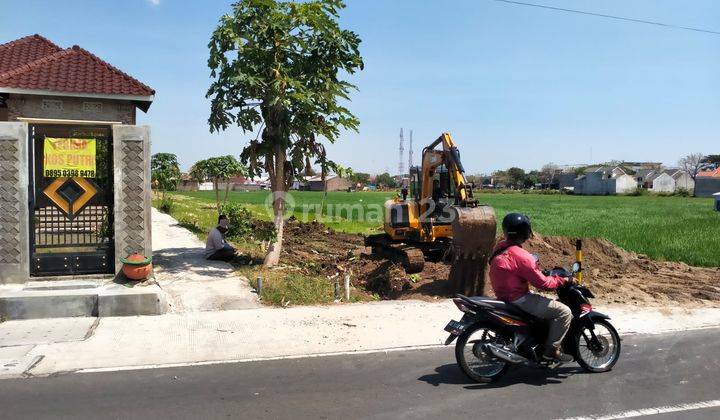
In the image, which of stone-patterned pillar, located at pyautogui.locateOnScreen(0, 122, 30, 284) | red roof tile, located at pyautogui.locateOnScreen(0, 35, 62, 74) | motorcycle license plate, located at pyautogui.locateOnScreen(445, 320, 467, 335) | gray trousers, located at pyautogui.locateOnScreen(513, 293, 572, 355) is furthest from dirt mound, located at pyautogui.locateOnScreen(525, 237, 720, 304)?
red roof tile, located at pyautogui.locateOnScreen(0, 35, 62, 74)

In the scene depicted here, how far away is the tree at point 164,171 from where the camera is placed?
2948cm

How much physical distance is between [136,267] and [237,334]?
272 centimetres

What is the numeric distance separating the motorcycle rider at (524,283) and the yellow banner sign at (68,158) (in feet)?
23.5

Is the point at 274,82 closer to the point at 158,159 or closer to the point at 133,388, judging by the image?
the point at 133,388

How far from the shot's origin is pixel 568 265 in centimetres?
1336

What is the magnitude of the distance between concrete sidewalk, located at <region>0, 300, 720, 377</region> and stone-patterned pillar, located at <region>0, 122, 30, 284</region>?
139 cm

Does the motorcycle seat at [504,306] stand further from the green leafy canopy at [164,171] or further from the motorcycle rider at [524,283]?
the green leafy canopy at [164,171]

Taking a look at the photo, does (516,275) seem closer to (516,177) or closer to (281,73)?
(281,73)

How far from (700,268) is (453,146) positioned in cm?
687

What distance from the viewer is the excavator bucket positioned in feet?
32.7

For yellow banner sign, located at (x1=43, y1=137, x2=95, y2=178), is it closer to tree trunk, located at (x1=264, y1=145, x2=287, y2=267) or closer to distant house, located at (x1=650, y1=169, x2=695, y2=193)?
tree trunk, located at (x1=264, y1=145, x2=287, y2=267)

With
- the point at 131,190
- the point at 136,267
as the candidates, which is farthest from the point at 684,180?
the point at 136,267

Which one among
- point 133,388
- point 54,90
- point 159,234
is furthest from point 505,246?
point 159,234

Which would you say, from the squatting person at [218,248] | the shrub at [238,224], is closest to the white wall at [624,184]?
the shrub at [238,224]
